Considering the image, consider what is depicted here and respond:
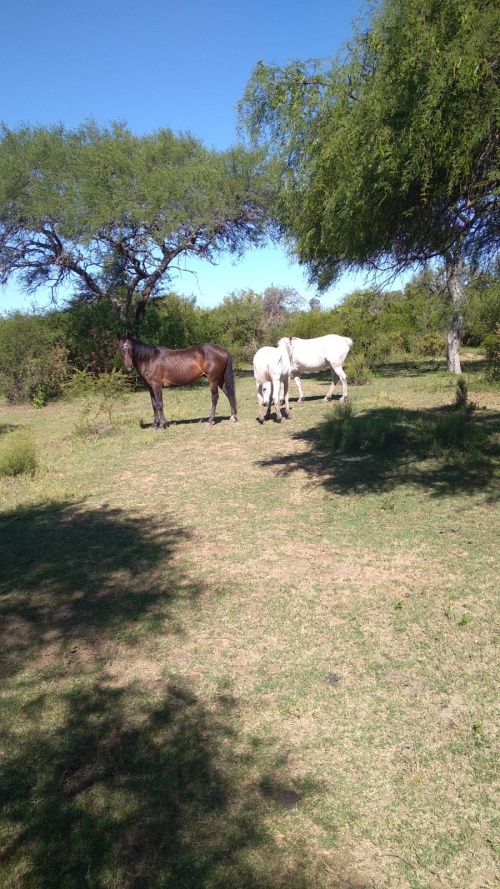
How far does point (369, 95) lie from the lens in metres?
5.10

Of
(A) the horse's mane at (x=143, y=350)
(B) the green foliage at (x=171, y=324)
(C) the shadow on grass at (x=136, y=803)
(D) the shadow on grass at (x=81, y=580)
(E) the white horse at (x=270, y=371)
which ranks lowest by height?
(C) the shadow on grass at (x=136, y=803)

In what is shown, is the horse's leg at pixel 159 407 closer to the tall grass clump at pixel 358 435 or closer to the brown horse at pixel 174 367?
the brown horse at pixel 174 367

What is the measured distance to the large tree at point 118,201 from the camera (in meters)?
18.2

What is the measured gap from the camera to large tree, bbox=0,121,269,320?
18.2 m

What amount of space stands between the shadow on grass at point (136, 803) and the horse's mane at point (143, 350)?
8905 mm

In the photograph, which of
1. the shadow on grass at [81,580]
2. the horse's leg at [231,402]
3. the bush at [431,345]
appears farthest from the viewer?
the bush at [431,345]

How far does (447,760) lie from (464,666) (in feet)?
2.56

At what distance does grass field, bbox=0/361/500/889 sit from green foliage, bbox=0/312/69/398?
506 inches

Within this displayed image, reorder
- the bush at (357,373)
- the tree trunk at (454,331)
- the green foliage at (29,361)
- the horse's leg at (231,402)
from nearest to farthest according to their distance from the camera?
1. the horse's leg at (231,402)
2. the tree trunk at (454,331)
3. the bush at (357,373)
4. the green foliage at (29,361)

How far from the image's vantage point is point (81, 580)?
482 centimetres

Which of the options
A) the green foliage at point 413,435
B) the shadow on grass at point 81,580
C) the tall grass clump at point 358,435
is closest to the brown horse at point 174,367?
the green foliage at point 413,435

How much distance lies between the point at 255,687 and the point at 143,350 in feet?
30.0

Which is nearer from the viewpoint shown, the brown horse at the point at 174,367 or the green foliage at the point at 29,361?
the brown horse at the point at 174,367

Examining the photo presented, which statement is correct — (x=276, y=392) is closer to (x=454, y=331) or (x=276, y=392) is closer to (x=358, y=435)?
(x=358, y=435)
